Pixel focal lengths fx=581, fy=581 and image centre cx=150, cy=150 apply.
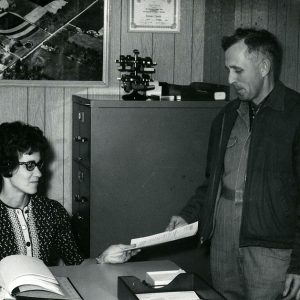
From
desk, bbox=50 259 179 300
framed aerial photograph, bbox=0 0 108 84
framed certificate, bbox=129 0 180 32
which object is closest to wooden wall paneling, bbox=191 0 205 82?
framed certificate, bbox=129 0 180 32

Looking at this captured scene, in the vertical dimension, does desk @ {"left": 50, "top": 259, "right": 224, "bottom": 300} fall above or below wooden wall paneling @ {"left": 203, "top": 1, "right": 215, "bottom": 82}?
below

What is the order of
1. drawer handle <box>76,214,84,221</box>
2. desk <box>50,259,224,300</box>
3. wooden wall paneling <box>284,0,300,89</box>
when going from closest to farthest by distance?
1. desk <box>50,259,224,300</box>
2. wooden wall paneling <box>284,0,300,89</box>
3. drawer handle <box>76,214,84,221</box>

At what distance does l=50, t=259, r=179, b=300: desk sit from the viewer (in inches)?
83.2

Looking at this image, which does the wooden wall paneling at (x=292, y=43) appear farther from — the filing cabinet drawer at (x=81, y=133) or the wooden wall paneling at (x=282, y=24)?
the filing cabinet drawer at (x=81, y=133)

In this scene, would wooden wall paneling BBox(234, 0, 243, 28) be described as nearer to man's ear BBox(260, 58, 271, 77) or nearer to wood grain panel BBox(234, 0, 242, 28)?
wood grain panel BBox(234, 0, 242, 28)

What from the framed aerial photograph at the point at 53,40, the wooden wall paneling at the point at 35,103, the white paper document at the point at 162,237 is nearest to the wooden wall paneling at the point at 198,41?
the framed aerial photograph at the point at 53,40

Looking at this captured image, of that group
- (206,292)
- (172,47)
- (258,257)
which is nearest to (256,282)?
(258,257)

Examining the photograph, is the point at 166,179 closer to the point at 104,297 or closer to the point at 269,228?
the point at 269,228

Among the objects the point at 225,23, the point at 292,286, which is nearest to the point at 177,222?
the point at 292,286

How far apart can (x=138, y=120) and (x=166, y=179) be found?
41 cm

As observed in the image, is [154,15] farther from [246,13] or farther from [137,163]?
[137,163]

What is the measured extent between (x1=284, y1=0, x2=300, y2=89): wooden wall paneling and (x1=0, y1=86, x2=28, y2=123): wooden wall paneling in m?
1.85

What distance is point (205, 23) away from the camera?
425cm

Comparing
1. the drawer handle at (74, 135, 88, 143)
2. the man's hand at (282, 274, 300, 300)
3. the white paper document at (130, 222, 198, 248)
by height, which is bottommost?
the man's hand at (282, 274, 300, 300)
